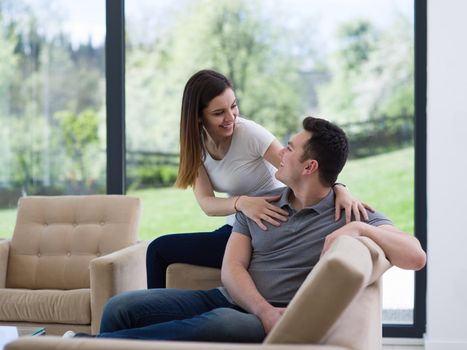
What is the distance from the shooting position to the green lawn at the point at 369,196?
15.3ft

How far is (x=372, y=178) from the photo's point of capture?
469cm

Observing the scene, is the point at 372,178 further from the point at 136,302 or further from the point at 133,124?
the point at 136,302

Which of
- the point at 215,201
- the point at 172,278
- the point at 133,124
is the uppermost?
the point at 133,124

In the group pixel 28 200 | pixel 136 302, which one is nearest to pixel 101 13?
pixel 28 200

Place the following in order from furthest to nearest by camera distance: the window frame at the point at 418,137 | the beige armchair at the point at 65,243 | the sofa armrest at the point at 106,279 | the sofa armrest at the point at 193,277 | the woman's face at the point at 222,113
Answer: the window frame at the point at 418,137 → the beige armchair at the point at 65,243 → the sofa armrest at the point at 106,279 → the sofa armrest at the point at 193,277 → the woman's face at the point at 222,113

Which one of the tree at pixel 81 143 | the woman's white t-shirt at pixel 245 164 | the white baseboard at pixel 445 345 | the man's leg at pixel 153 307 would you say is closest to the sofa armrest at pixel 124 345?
the man's leg at pixel 153 307

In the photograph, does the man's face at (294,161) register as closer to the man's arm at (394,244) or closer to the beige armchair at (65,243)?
the man's arm at (394,244)

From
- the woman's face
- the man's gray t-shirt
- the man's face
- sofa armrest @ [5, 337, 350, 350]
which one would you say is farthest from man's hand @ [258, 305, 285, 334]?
the woman's face

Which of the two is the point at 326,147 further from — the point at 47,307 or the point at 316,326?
the point at 47,307

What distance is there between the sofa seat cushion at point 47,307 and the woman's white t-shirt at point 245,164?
0.90 meters

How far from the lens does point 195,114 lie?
3.32 meters

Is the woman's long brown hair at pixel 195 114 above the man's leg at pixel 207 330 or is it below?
above

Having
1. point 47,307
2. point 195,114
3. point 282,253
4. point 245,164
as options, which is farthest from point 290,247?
point 47,307

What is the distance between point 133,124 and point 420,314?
204 centimetres
